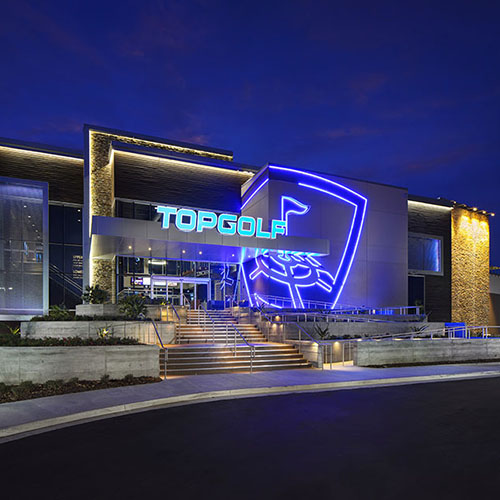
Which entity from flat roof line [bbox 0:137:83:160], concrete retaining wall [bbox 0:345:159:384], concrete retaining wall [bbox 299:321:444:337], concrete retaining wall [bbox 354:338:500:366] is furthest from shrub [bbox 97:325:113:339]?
flat roof line [bbox 0:137:83:160]

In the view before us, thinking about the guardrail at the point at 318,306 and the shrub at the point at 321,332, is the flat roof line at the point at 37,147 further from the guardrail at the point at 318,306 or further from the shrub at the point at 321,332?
the shrub at the point at 321,332

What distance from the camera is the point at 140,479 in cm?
614

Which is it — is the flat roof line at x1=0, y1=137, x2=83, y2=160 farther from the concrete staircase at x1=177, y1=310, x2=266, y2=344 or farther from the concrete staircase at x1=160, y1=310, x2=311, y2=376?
the concrete staircase at x1=160, y1=310, x2=311, y2=376

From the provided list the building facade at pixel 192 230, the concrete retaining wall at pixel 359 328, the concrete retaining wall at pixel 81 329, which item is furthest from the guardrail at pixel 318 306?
the concrete retaining wall at pixel 81 329

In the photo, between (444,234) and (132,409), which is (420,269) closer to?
(444,234)

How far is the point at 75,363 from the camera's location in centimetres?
1371

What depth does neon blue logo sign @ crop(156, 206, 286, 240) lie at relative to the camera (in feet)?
85.3

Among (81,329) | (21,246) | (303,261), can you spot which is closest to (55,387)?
(81,329)

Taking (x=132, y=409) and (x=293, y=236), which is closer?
(x=132, y=409)

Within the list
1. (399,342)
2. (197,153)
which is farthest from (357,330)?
(197,153)

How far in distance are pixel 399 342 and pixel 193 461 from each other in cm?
1487

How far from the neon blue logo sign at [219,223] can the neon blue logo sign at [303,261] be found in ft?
7.25

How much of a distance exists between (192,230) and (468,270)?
31.5m

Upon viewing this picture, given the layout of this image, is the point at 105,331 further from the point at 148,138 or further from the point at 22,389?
the point at 148,138
